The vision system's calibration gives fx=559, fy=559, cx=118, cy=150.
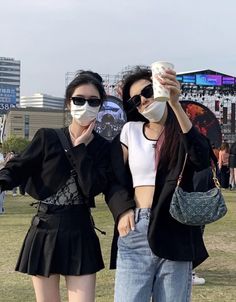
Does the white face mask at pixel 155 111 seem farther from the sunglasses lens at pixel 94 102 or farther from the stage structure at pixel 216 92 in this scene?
the stage structure at pixel 216 92

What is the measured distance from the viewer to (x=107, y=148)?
3.37 meters

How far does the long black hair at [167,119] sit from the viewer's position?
9.53 feet

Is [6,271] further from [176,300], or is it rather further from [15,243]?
[176,300]

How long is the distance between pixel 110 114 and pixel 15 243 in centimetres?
401

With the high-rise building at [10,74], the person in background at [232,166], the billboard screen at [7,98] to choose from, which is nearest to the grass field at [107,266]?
the person in background at [232,166]

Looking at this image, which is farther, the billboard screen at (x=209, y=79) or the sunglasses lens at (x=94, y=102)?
the billboard screen at (x=209, y=79)

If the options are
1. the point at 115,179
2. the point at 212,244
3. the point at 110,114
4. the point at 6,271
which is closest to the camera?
the point at 115,179

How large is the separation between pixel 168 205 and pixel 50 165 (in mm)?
872

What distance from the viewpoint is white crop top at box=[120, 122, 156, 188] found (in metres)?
2.91

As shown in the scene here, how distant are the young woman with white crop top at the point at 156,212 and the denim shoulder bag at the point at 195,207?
0.27 feet

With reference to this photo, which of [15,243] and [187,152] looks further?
[15,243]

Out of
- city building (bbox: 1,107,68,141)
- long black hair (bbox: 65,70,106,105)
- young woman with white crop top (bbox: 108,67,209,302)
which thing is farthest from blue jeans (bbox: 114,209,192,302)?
city building (bbox: 1,107,68,141)

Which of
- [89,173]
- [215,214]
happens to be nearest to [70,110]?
[89,173]

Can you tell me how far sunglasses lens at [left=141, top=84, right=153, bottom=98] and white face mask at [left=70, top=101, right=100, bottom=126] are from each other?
455 millimetres
